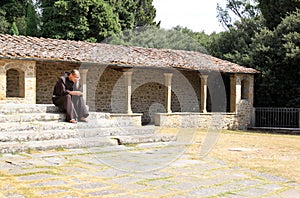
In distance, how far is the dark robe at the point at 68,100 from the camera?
974cm

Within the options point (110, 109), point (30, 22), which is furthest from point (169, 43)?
point (110, 109)

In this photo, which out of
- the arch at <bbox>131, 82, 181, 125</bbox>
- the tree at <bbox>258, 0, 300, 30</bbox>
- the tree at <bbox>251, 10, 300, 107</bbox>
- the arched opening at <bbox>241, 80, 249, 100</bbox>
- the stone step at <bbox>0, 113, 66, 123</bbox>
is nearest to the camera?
the stone step at <bbox>0, 113, 66, 123</bbox>

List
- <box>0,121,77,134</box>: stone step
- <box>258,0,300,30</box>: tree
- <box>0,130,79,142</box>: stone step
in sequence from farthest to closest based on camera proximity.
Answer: <box>258,0,300,30</box>: tree
<box>0,121,77,134</box>: stone step
<box>0,130,79,142</box>: stone step

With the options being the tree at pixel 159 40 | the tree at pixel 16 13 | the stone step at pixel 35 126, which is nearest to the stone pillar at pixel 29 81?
the stone step at pixel 35 126

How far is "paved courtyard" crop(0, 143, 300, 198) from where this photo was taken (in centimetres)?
471

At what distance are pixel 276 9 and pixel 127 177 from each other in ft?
64.3

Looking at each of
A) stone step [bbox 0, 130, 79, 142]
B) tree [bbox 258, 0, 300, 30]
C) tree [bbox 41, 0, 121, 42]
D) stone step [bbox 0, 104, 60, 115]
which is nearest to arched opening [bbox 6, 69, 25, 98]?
stone step [bbox 0, 104, 60, 115]

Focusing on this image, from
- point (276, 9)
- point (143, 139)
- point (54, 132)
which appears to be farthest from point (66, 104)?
point (276, 9)

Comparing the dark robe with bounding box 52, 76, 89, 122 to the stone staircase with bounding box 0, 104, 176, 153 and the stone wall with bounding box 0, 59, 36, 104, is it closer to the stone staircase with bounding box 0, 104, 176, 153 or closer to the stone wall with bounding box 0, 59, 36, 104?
the stone staircase with bounding box 0, 104, 176, 153

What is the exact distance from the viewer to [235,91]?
19.0 metres

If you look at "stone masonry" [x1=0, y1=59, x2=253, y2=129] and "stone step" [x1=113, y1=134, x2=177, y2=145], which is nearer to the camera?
"stone step" [x1=113, y1=134, x2=177, y2=145]

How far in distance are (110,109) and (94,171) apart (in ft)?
38.4

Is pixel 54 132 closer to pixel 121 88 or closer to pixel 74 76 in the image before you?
pixel 74 76

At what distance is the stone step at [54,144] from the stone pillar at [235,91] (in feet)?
37.2
